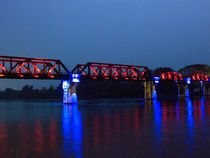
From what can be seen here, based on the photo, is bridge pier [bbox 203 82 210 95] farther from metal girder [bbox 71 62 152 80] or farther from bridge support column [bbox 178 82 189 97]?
metal girder [bbox 71 62 152 80]

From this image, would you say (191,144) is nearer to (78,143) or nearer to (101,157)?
(101,157)

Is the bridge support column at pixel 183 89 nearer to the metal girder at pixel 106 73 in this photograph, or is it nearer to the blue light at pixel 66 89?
the metal girder at pixel 106 73

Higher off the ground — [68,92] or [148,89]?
[148,89]

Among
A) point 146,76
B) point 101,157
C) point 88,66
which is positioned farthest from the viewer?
point 146,76

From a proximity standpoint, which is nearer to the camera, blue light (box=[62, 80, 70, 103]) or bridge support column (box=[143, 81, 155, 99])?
blue light (box=[62, 80, 70, 103])

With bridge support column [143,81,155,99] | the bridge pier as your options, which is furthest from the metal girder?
the bridge pier

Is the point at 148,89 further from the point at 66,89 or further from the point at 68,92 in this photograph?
the point at 66,89

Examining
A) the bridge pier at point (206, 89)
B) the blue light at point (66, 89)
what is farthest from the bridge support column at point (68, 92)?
the bridge pier at point (206, 89)

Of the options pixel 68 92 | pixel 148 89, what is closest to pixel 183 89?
pixel 148 89

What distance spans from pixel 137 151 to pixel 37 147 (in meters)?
5.76

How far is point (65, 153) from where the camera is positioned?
12.8 metres

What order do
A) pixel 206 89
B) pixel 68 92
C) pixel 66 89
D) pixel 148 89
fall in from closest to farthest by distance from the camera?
1. pixel 66 89
2. pixel 68 92
3. pixel 148 89
4. pixel 206 89

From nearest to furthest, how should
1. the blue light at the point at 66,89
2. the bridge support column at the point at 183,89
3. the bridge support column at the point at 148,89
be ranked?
1. the blue light at the point at 66,89
2. the bridge support column at the point at 148,89
3. the bridge support column at the point at 183,89

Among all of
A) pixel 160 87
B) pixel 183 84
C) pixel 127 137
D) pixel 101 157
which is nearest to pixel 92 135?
pixel 127 137
